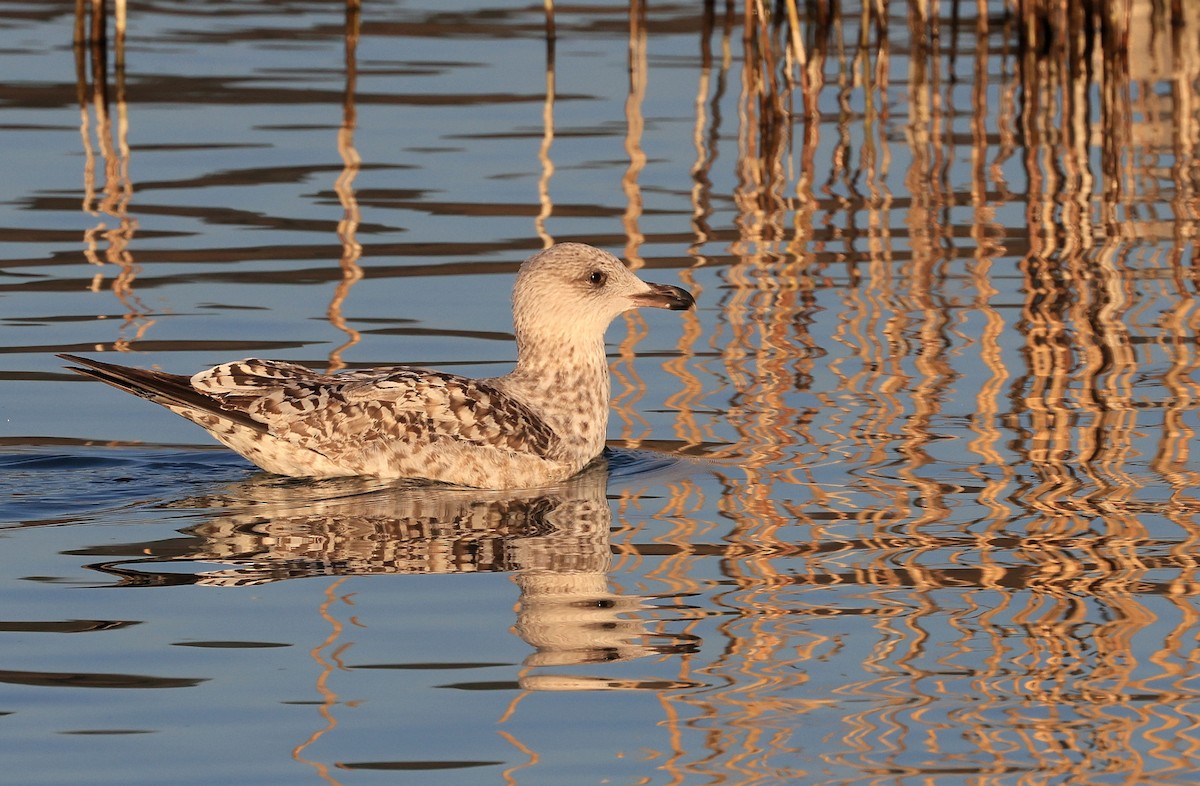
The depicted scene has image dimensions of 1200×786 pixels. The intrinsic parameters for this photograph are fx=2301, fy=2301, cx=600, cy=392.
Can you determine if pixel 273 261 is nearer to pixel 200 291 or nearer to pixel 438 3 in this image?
pixel 200 291

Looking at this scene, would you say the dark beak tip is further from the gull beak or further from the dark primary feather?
the dark primary feather

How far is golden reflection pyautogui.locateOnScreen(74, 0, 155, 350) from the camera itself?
12414 millimetres

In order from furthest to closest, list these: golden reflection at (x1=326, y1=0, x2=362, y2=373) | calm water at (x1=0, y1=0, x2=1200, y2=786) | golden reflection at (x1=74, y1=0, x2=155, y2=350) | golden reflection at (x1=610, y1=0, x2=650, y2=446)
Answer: golden reflection at (x1=74, y1=0, x2=155, y2=350) → golden reflection at (x1=326, y1=0, x2=362, y2=373) → golden reflection at (x1=610, y1=0, x2=650, y2=446) → calm water at (x1=0, y1=0, x2=1200, y2=786)

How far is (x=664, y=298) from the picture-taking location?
976 centimetres

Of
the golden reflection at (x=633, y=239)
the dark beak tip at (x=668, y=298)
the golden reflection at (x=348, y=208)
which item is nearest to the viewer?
the dark beak tip at (x=668, y=298)

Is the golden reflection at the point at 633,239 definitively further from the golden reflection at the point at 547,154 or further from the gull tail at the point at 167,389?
the gull tail at the point at 167,389

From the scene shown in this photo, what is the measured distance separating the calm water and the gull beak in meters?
0.57

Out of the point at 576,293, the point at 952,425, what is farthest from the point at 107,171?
the point at 952,425

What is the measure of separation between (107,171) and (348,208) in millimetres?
2045

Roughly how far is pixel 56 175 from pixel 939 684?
10.3 m

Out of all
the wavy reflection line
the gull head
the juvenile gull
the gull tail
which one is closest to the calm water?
the wavy reflection line

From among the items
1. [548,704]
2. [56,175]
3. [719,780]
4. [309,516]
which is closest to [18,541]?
[309,516]

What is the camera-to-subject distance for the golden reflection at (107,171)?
12.4 m

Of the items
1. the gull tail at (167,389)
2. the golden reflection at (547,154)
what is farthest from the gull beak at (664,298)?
the golden reflection at (547,154)
